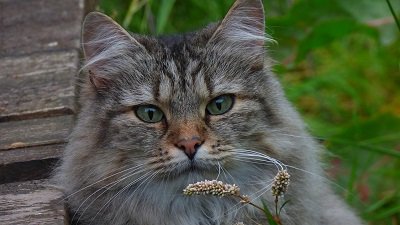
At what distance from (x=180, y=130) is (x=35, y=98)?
32.8 inches

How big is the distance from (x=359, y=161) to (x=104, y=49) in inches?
62.4

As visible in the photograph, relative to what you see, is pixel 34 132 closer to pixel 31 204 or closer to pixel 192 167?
pixel 31 204

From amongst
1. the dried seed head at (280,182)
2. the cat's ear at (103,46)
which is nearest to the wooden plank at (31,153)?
the cat's ear at (103,46)

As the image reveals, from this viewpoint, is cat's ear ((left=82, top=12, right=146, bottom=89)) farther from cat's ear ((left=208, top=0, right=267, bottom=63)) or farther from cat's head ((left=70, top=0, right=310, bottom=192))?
cat's ear ((left=208, top=0, right=267, bottom=63))

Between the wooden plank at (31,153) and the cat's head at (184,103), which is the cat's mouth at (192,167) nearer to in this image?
the cat's head at (184,103)

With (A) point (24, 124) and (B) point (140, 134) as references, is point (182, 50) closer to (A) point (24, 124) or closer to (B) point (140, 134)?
(B) point (140, 134)

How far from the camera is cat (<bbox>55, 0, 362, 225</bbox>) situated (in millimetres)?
2934

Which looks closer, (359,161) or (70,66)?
(70,66)

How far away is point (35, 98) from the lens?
3492 millimetres

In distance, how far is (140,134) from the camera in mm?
2975

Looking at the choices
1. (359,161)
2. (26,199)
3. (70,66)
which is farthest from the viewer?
(359,161)

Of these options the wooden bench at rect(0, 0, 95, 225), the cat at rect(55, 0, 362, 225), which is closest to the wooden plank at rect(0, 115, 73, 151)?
the wooden bench at rect(0, 0, 95, 225)

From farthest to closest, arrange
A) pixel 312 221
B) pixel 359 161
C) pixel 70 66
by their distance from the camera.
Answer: pixel 359 161
pixel 70 66
pixel 312 221

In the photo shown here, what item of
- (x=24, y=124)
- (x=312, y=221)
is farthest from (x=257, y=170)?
(x=24, y=124)
